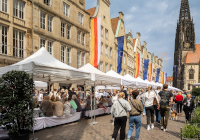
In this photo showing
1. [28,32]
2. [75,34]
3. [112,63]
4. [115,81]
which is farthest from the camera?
[112,63]

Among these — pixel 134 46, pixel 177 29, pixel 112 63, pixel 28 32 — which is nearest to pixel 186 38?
pixel 177 29

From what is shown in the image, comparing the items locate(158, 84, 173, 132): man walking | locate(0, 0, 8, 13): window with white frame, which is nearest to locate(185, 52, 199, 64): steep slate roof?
locate(0, 0, 8, 13): window with white frame

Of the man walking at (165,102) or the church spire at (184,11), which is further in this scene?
the church spire at (184,11)

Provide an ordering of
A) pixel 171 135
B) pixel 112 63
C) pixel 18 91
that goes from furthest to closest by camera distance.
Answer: pixel 112 63 → pixel 171 135 → pixel 18 91

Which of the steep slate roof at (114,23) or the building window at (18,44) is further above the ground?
the steep slate roof at (114,23)

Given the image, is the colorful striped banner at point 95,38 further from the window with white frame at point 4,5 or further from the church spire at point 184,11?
the church spire at point 184,11

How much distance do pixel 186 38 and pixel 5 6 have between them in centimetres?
8637

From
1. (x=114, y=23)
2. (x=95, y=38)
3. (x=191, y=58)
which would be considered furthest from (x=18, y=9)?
(x=191, y=58)

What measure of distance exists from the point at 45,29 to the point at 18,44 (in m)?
3.73

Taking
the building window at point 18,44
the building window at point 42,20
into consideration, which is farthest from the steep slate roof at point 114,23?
the building window at point 18,44

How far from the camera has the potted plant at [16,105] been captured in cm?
502

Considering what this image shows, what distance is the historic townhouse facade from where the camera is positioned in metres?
15.3

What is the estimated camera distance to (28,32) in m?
17.2

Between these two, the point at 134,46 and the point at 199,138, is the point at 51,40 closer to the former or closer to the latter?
the point at 199,138
